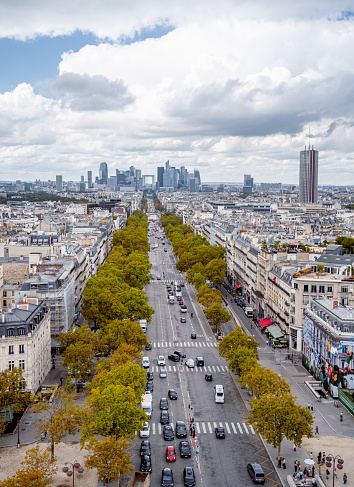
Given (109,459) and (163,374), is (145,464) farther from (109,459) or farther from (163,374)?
(163,374)

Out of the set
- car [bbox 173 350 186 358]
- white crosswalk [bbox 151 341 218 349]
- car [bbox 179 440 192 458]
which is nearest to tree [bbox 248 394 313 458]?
car [bbox 179 440 192 458]

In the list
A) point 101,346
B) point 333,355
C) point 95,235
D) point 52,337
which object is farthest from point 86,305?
point 95,235

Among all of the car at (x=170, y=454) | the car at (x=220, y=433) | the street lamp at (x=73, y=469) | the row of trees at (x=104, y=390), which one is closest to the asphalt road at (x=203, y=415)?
the car at (x=220, y=433)

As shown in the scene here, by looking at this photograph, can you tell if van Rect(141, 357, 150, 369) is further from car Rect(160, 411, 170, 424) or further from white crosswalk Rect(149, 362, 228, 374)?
car Rect(160, 411, 170, 424)

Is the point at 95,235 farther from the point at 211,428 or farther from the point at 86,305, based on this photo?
the point at 211,428

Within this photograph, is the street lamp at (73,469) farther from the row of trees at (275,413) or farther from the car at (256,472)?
the row of trees at (275,413)

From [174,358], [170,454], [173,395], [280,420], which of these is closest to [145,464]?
[170,454]
